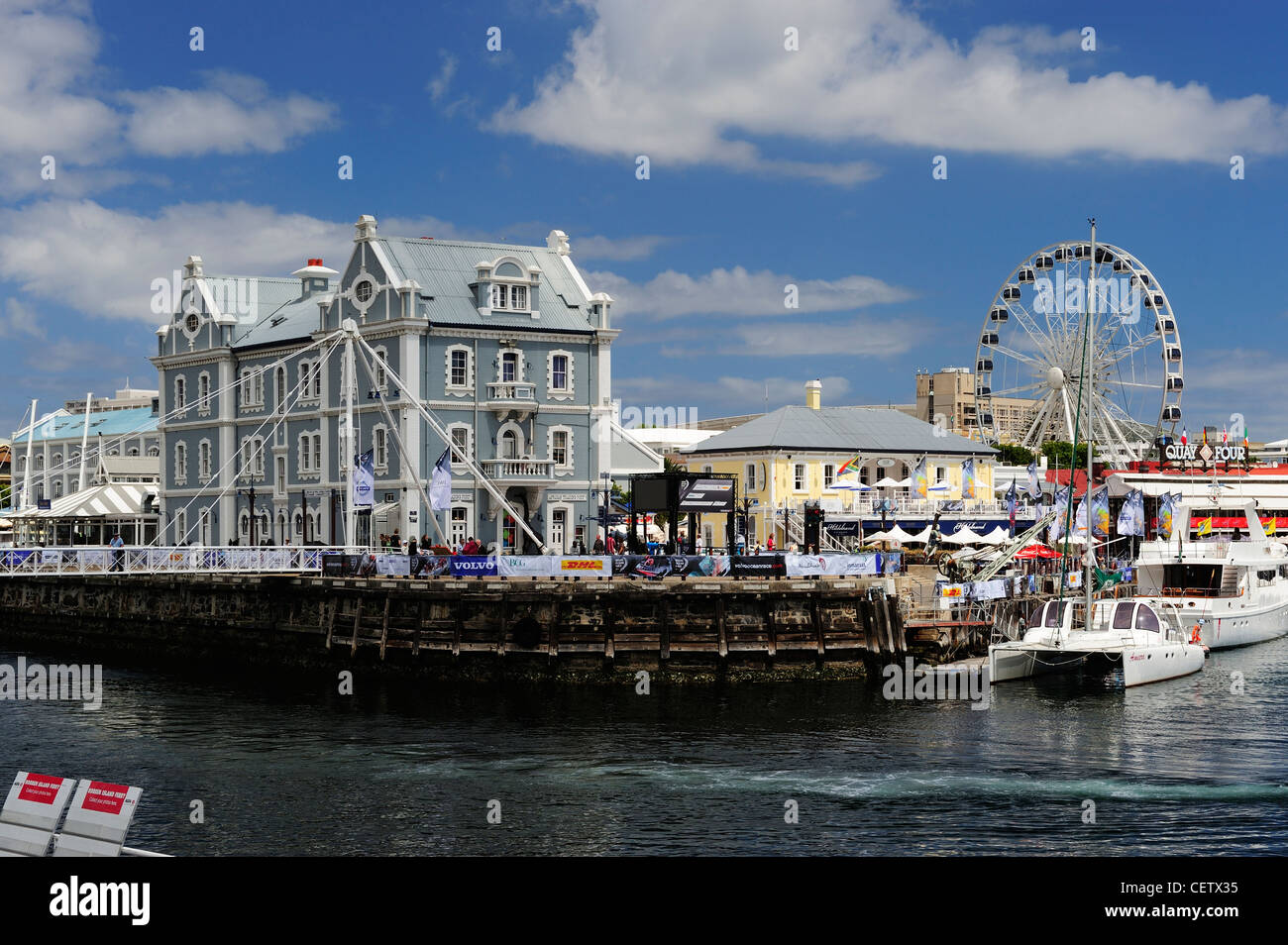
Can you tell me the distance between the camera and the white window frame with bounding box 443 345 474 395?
67.2 metres

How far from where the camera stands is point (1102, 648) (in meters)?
46.9

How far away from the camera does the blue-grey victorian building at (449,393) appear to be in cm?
6656

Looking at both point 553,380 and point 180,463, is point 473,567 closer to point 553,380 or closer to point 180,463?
point 553,380

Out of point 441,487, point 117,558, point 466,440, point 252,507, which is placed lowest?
point 117,558

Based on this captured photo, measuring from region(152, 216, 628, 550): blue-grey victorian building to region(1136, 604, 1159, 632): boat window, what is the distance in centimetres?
2608

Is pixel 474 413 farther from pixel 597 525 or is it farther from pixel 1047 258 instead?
pixel 1047 258

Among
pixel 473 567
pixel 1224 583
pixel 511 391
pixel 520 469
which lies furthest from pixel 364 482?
pixel 1224 583

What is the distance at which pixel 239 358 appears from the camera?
3110 inches

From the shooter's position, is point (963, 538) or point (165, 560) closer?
point (165, 560)

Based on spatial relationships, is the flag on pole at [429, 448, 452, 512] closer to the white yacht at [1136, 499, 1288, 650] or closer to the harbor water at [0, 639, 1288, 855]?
the harbor water at [0, 639, 1288, 855]

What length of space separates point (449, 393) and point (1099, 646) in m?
32.1

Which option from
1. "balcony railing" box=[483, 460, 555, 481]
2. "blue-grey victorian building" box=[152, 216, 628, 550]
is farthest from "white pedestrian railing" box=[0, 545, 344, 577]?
"balcony railing" box=[483, 460, 555, 481]

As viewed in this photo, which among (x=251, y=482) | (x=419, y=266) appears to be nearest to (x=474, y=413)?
(x=419, y=266)

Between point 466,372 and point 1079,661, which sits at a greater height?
point 466,372
